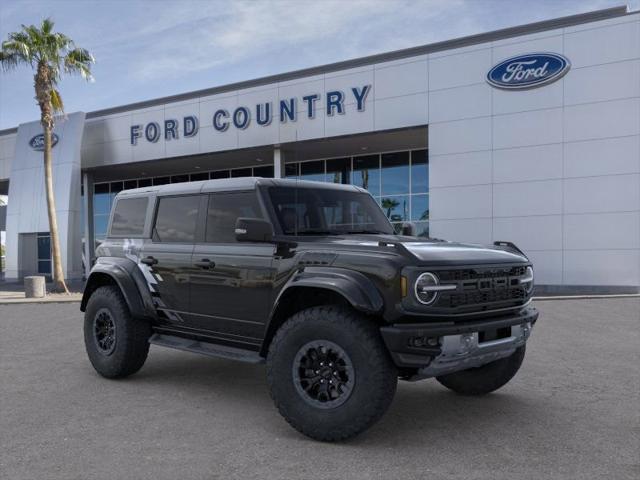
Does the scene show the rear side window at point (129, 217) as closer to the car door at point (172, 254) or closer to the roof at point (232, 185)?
the roof at point (232, 185)

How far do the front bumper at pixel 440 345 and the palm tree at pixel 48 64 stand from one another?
18.4 metres

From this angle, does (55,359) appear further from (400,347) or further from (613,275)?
(613,275)

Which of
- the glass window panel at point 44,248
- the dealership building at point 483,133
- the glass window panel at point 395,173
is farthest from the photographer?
the glass window panel at point 44,248

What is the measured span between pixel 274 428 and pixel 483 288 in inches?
76.0

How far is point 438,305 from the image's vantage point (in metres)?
3.80

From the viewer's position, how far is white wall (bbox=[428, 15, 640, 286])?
16047 mm

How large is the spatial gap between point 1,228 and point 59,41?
32.5 metres

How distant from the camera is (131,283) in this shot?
5.61 metres

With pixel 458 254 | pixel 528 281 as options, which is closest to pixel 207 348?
pixel 458 254

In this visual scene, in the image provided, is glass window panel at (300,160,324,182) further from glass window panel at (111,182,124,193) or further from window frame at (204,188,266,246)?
window frame at (204,188,266,246)

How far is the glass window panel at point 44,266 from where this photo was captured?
89.6 ft

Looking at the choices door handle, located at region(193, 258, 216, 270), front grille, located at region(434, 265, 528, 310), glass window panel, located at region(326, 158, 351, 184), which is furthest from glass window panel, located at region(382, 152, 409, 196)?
front grille, located at region(434, 265, 528, 310)

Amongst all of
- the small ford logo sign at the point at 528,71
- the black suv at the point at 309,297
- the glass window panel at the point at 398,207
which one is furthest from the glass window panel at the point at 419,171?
the black suv at the point at 309,297

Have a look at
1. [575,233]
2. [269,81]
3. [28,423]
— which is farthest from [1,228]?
[28,423]
